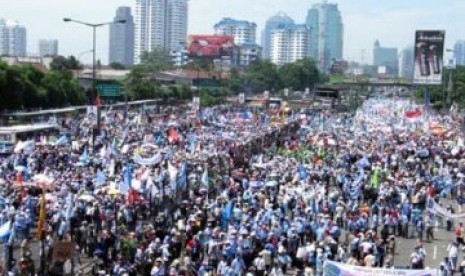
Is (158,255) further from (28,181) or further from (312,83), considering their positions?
(312,83)

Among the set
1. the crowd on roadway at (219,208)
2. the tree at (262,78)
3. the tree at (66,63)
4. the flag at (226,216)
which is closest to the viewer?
the crowd on roadway at (219,208)

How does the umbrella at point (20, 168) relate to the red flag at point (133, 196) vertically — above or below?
above

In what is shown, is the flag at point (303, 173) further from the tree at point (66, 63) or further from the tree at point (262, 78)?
the tree at point (262, 78)

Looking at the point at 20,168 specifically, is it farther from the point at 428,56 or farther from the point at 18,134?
the point at 428,56

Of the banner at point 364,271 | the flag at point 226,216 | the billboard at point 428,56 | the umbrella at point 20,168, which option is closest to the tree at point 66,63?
the billboard at point 428,56

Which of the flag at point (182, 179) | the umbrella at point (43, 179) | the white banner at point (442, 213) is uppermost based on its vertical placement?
the umbrella at point (43, 179)

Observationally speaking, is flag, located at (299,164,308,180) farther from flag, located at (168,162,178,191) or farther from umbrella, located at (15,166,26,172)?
umbrella, located at (15,166,26,172)
